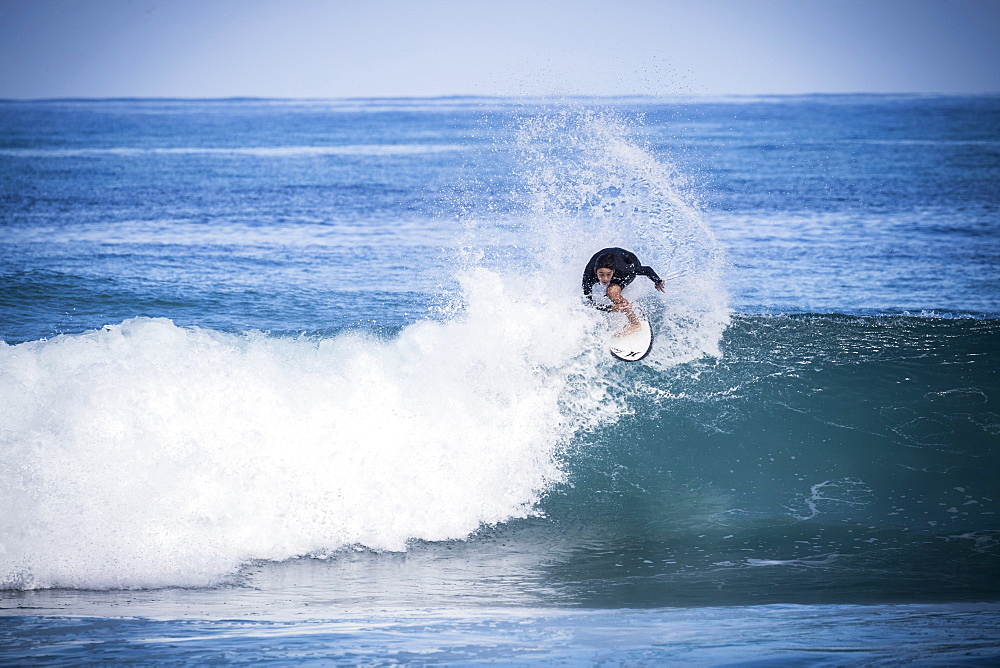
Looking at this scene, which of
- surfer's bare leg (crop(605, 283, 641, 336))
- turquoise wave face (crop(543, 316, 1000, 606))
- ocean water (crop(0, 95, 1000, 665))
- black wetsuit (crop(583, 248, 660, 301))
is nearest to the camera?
ocean water (crop(0, 95, 1000, 665))

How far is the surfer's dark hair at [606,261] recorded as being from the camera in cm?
855

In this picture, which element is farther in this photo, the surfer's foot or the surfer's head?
the surfer's foot

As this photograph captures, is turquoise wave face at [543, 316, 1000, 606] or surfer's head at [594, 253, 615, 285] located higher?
surfer's head at [594, 253, 615, 285]

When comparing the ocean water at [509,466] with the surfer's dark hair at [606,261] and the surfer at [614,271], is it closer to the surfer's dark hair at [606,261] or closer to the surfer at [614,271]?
the surfer at [614,271]

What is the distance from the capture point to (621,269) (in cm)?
859

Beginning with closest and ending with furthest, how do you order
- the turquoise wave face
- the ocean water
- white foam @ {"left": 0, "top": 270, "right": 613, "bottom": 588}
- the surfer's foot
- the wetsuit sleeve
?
the ocean water < the turquoise wave face < white foam @ {"left": 0, "top": 270, "right": 613, "bottom": 588} < the wetsuit sleeve < the surfer's foot

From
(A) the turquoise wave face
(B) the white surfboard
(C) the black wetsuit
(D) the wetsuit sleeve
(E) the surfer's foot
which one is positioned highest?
(C) the black wetsuit

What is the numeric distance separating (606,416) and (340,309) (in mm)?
5470

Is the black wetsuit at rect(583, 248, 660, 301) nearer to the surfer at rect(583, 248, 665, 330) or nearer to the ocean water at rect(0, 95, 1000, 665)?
the surfer at rect(583, 248, 665, 330)

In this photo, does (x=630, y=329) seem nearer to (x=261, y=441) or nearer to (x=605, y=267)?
(x=605, y=267)

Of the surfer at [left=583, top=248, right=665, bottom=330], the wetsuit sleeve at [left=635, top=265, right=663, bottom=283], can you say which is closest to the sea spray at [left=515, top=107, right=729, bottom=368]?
the surfer at [left=583, top=248, right=665, bottom=330]

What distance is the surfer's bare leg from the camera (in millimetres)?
9062

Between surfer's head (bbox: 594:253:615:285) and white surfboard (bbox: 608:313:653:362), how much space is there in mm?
788

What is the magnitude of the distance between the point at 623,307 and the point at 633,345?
1.34 feet
